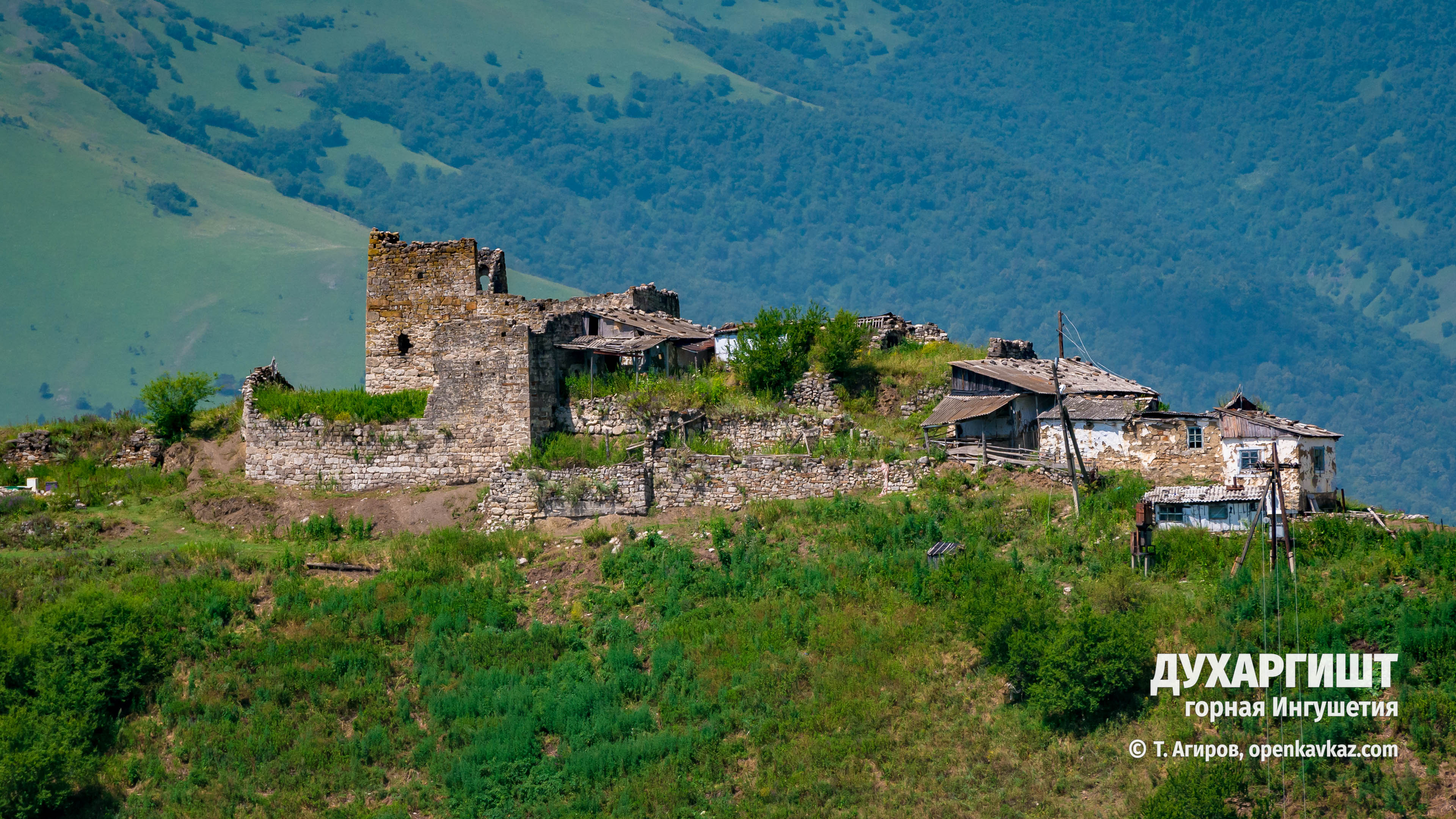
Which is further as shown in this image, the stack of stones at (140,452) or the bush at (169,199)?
the bush at (169,199)

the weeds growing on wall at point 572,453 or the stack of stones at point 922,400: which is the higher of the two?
the stack of stones at point 922,400

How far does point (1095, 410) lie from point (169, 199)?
13446 centimetres

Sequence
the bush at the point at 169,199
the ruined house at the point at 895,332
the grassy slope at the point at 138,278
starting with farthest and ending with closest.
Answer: the bush at the point at 169,199, the grassy slope at the point at 138,278, the ruined house at the point at 895,332

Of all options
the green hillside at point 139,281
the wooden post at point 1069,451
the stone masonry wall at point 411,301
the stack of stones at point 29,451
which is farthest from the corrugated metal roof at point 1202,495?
the green hillside at point 139,281

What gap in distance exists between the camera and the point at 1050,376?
43156 millimetres

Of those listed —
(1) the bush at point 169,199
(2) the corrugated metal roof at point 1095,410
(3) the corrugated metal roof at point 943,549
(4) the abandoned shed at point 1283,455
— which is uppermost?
(1) the bush at point 169,199

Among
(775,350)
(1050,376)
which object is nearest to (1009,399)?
(1050,376)

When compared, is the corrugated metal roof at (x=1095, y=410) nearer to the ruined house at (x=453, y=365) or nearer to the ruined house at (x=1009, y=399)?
the ruined house at (x=1009, y=399)

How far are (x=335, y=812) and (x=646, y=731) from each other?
6.21m

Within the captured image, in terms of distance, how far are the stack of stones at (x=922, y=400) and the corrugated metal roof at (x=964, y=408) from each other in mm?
862

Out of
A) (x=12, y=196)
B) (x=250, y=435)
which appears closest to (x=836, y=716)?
(x=250, y=435)

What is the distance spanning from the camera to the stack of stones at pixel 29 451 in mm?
43219

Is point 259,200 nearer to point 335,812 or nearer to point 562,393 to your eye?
point 562,393

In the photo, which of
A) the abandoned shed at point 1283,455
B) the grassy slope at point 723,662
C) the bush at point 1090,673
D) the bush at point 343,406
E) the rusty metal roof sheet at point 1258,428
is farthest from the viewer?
the bush at point 343,406
